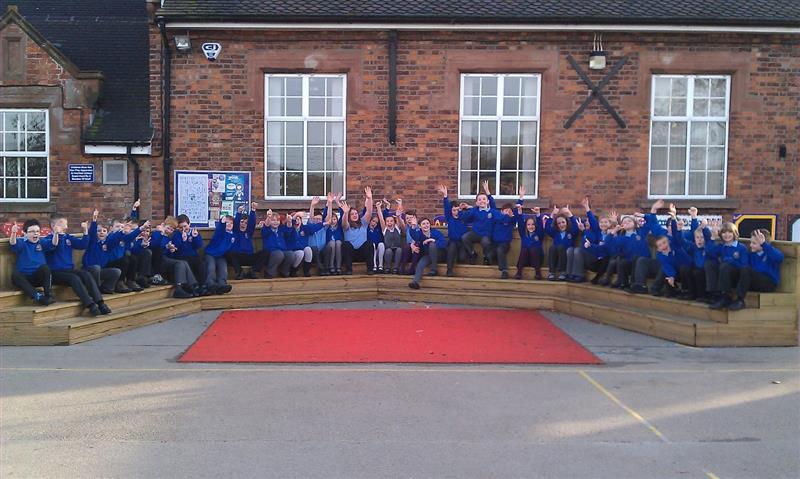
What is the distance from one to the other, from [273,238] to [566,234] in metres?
4.97

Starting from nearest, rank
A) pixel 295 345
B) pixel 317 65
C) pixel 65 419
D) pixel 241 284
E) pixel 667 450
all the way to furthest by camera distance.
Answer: pixel 667 450 → pixel 65 419 → pixel 295 345 → pixel 241 284 → pixel 317 65

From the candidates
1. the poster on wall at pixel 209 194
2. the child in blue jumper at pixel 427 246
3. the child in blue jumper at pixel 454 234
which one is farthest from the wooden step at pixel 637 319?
the poster on wall at pixel 209 194

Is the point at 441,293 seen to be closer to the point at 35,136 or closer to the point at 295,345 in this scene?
the point at 295,345

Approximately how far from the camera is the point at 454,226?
12297 millimetres

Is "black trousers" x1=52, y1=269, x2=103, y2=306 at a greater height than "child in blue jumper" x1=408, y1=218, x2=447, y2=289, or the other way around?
"child in blue jumper" x1=408, y1=218, x2=447, y2=289

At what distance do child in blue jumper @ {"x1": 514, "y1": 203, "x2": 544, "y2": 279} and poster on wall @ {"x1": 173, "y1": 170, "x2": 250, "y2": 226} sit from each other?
558cm

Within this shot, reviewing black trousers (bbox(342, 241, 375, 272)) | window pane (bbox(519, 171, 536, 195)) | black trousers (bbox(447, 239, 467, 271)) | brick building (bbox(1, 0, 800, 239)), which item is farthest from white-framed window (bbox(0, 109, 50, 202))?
window pane (bbox(519, 171, 536, 195))

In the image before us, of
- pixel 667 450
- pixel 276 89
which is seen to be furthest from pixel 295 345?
pixel 276 89

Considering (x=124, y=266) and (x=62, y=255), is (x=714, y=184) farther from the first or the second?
(x=62, y=255)

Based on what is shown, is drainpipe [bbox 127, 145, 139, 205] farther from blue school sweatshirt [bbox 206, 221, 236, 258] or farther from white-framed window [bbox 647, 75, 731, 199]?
white-framed window [bbox 647, 75, 731, 199]

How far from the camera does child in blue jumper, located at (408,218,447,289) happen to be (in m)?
12.2

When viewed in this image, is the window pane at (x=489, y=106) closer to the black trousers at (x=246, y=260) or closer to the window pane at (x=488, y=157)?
the window pane at (x=488, y=157)

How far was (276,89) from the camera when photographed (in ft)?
46.3

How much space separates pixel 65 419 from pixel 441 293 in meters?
6.90
